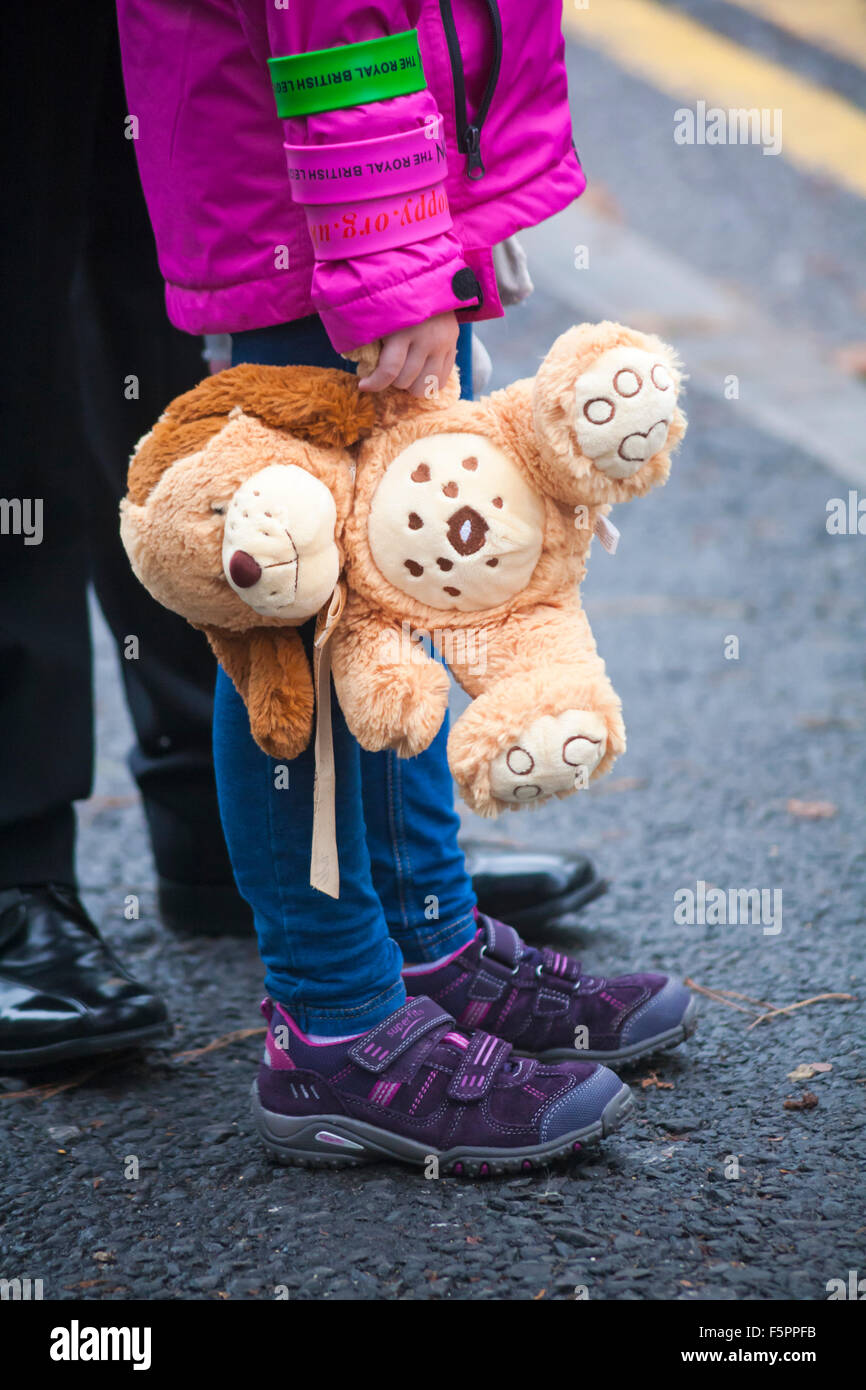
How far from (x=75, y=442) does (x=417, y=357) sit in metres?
0.80

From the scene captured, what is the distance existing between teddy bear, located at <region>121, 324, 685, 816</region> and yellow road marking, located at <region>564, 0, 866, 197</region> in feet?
17.3

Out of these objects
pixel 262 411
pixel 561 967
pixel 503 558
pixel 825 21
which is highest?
pixel 825 21

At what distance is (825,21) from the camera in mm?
7469

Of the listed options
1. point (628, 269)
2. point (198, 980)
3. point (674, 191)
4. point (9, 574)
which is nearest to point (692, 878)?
point (198, 980)

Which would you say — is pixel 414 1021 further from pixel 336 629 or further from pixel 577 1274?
pixel 336 629

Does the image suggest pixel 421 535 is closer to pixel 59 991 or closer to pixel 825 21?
pixel 59 991

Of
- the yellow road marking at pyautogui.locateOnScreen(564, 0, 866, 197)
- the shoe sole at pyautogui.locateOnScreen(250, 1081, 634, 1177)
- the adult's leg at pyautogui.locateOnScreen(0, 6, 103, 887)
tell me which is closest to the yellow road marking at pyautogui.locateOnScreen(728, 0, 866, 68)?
the yellow road marking at pyautogui.locateOnScreen(564, 0, 866, 197)

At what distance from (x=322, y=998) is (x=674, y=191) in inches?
211

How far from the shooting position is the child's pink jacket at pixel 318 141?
1.30 metres

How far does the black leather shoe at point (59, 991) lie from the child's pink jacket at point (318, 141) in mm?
882

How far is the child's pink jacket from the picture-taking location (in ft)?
4.25

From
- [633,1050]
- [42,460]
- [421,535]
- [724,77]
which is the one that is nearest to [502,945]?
[633,1050]

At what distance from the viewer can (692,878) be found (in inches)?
92.3

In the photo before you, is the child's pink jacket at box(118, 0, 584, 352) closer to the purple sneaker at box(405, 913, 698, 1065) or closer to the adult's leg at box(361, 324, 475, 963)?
the adult's leg at box(361, 324, 475, 963)
